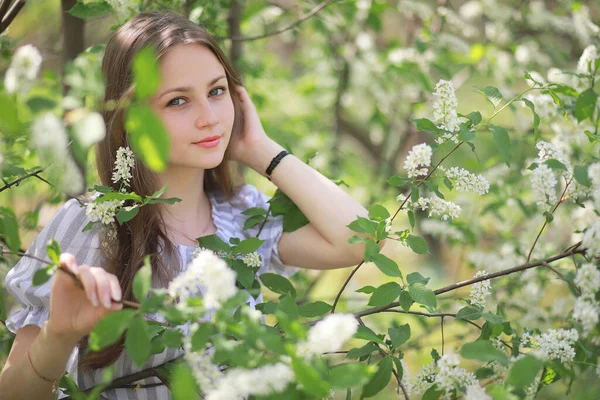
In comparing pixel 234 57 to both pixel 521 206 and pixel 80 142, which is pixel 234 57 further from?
pixel 80 142

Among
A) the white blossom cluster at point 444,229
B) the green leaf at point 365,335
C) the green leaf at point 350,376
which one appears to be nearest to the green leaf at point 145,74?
the green leaf at point 350,376

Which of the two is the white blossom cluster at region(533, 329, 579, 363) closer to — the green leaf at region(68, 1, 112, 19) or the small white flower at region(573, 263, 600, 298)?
the small white flower at region(573, 263, 600, 298)

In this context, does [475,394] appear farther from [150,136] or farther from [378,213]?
[150,136]

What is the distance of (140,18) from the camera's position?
1577mm

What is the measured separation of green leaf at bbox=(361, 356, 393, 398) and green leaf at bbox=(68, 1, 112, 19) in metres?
1.17

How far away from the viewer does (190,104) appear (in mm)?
1467

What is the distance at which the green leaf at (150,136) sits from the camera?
0.79 metres

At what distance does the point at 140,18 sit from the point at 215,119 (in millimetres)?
351

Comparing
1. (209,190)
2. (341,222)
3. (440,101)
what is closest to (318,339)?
(440,101)

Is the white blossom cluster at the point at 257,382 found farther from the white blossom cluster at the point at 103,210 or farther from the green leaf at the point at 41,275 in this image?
the white blossom cluster at the point at 103,210

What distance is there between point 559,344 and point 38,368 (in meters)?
1.05

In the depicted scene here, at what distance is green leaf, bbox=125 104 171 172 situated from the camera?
79cm

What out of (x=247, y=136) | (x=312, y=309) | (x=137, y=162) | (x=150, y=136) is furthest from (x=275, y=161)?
(x=150, y=136)

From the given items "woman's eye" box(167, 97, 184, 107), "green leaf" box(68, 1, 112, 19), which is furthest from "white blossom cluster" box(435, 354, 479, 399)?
"green leaf" box(68, 1, 112, 19)
